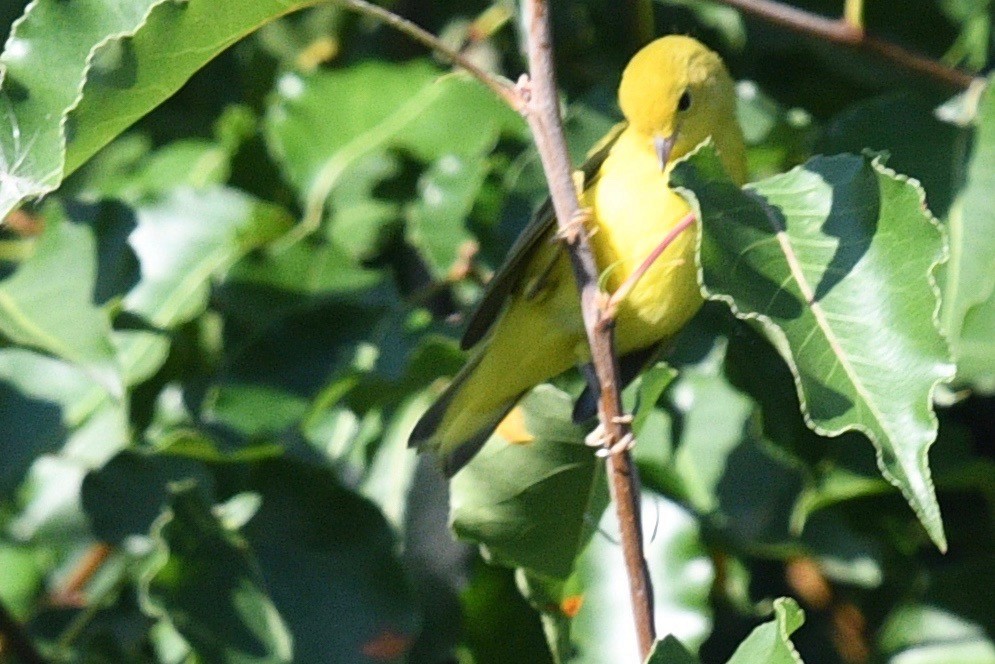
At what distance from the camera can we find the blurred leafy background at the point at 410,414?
2201 millimetres

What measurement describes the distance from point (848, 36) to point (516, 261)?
701mm

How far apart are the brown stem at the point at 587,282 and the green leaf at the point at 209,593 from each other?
0.81m

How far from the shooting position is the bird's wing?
2066 mm

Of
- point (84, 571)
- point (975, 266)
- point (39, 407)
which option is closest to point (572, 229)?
Answer: point (975, 266)

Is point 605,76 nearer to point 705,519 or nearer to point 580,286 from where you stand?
point 705,519

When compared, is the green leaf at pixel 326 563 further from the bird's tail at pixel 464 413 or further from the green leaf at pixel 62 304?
the green leaf at pixel 62 304

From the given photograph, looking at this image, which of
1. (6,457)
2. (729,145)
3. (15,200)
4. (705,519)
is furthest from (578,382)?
(15,200)

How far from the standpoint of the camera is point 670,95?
7.24ft

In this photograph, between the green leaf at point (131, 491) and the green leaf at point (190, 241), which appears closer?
the green leaf at point (131, 491)

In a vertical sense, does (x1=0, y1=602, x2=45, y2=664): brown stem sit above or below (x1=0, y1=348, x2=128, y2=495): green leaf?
below

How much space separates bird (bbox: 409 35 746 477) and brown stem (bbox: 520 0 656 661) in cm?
49

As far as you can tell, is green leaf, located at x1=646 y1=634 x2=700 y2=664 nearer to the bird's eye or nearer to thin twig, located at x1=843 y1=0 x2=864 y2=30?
the bird's eye

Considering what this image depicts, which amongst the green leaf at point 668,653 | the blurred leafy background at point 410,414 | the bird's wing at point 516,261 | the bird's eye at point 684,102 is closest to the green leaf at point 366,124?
the blurred leafy background at point 410,414

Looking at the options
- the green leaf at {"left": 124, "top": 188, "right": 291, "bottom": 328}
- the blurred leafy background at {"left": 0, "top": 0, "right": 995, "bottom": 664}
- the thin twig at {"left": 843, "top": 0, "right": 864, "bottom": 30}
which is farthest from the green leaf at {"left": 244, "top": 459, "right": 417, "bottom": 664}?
the thin twig at {"left": 843, "top": 0, "right": 864, "bottom": 30}
